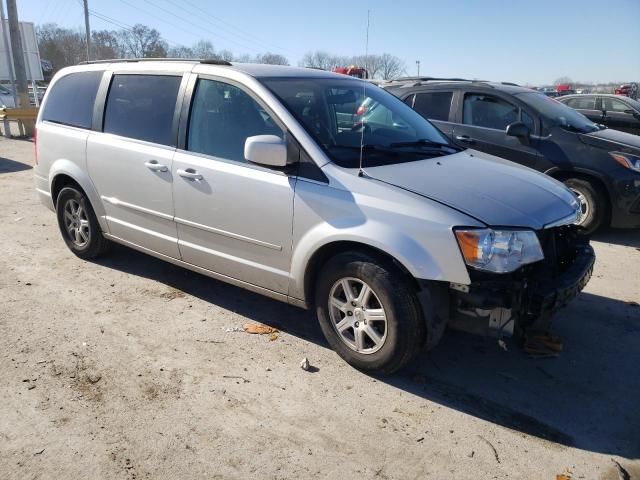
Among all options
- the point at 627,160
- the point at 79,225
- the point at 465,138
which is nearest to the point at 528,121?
the point at 465,138

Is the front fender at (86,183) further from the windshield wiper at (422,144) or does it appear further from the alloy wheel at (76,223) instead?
the windshield wiper at (422,144)

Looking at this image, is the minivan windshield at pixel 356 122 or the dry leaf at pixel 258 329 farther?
the dry leaf at pixel 258 329

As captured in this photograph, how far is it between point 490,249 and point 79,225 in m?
4.09

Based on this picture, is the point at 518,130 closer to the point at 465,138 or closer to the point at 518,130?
the point at 518,130

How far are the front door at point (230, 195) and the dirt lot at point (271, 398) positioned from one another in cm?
56

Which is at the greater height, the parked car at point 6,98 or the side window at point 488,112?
the side window at point 488,112

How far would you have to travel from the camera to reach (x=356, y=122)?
385 centimetres

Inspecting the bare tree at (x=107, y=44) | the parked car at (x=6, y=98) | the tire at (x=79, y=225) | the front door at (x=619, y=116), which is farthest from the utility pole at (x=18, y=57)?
the bare tree at (x=107, y=44)

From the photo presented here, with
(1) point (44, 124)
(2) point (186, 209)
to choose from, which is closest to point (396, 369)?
(2) point (186, 209)

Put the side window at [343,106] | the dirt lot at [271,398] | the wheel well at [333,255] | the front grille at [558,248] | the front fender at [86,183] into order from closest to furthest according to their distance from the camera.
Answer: the dirt lot at [271,398]
the wheel well at [333,255]
the front grille at [558,248]
the side window at [343,106]
the front fender at [86,183]

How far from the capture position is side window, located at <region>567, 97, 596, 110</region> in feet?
44.9

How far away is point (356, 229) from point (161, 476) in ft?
5.53

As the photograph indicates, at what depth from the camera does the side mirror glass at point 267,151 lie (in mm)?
3295

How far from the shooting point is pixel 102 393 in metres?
3.16
